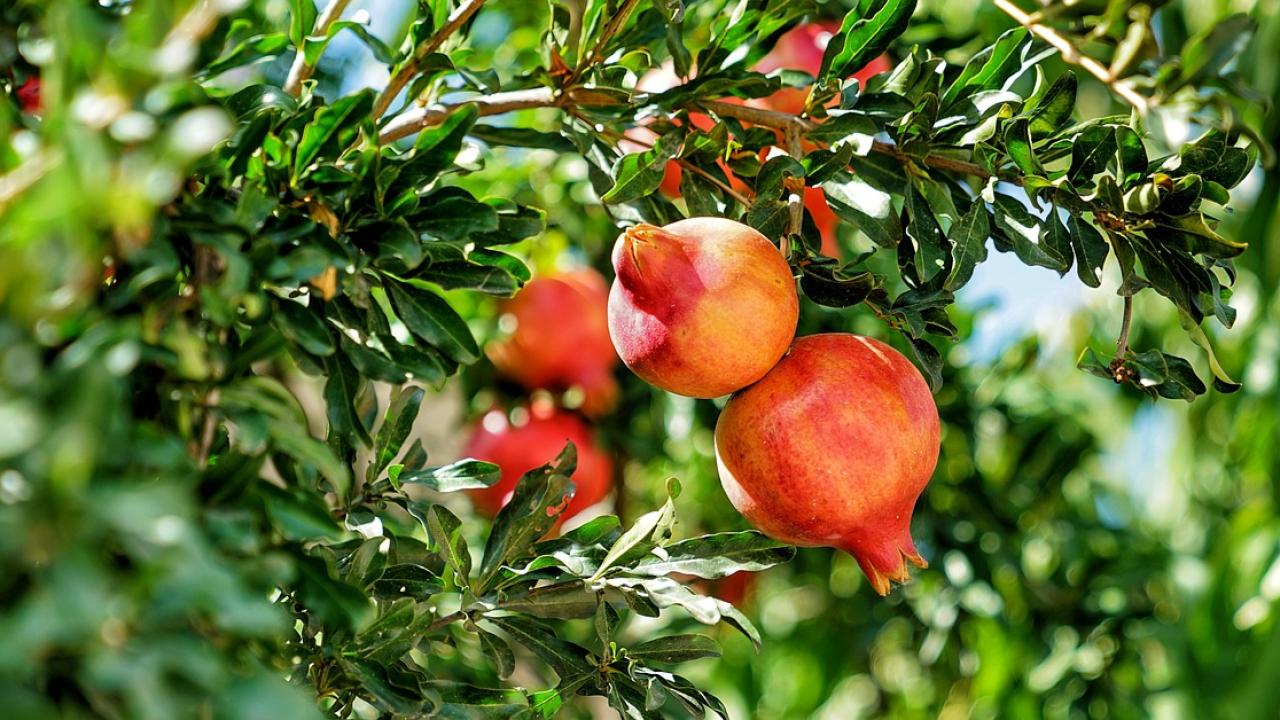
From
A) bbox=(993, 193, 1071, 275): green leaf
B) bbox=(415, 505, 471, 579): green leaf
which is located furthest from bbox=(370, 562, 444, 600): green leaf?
bbox=(993, 193, 1071, 275): green leaf

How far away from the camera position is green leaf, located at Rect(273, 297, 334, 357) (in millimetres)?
501

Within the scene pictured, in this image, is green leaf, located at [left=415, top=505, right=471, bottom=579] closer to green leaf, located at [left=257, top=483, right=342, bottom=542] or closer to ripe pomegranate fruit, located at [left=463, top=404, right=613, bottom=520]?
green leaf, located at [left=257, top=483, right=342, bottom=542]

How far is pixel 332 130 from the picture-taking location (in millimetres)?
535

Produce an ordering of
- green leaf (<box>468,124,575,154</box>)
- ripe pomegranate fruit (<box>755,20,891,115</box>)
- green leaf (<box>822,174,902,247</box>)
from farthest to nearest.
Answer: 1. ripe pomegranate fruit (<box>755,20,891,115</box>)
2. green leaf (<box>468,124,575,154</box>)
3. green leaf (<box>822,174,902,247</box>)

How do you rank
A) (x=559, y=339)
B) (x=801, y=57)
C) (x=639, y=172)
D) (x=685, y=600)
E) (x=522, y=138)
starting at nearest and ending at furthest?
(x=685, y=600) → (x=639, y=172) → (x=522, y=138) → (x=801, y=57) → (x=559, y=339)

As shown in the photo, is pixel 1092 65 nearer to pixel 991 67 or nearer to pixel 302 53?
pixel 991 67

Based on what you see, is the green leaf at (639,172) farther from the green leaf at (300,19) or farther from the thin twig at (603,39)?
the green leaf at (300,19)

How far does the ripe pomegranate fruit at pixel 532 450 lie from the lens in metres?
1.13

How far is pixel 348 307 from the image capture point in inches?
22.3

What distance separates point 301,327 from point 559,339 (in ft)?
2.30

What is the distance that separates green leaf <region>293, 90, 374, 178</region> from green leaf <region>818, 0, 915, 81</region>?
0.96ft

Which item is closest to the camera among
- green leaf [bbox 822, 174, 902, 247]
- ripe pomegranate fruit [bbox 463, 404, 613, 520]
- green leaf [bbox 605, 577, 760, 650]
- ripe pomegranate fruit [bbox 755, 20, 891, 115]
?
green leaf [bbox 605, 577, 760, 650]

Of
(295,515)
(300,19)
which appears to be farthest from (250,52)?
(295,515)

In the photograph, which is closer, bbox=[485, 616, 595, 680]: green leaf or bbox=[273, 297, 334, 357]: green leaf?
bbox=[273, 297, 334, 357]: green leaf
